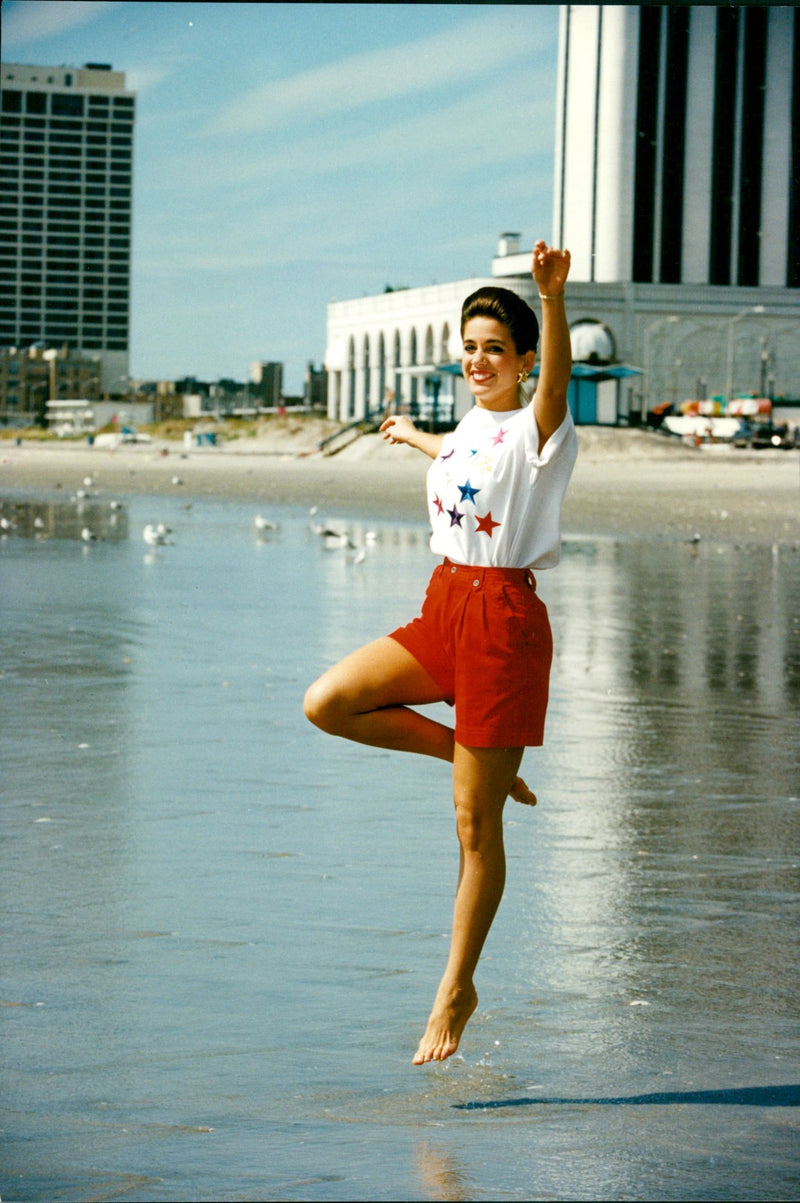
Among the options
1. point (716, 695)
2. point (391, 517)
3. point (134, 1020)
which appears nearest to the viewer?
point (134, 1020)

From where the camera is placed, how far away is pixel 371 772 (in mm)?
6867

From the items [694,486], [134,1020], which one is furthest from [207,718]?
[694,486]

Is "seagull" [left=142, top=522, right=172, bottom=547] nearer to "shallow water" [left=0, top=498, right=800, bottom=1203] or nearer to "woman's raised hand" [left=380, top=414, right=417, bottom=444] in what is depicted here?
"shallow water" [left=0, top=498, right=800, bottom=1203]

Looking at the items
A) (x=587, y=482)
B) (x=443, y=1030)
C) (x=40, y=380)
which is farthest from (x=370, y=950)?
(x=40, y=380)

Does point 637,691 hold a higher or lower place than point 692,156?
lower

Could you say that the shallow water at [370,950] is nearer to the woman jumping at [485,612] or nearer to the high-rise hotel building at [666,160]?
the woman jumping at [485,612]

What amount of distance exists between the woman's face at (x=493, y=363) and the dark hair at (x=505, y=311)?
0.01 m

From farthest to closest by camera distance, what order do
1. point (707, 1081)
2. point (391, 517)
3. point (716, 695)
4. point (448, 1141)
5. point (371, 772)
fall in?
1. point (391, 517)
2. point (716, 695)
3. point (371, 772)
4. point (707, 1081)
5. point (448, 1141)

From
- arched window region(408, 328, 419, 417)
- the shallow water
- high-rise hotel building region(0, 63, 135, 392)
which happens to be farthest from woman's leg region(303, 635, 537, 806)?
arched window region(408, 328, 419, 417)

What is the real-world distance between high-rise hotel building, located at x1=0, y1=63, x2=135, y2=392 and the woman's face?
273 ft

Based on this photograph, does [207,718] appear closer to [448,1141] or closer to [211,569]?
[448,1141]

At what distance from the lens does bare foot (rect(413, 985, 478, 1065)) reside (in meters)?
3.48

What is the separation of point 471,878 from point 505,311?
115 cm

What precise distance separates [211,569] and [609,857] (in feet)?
→ 36.5
